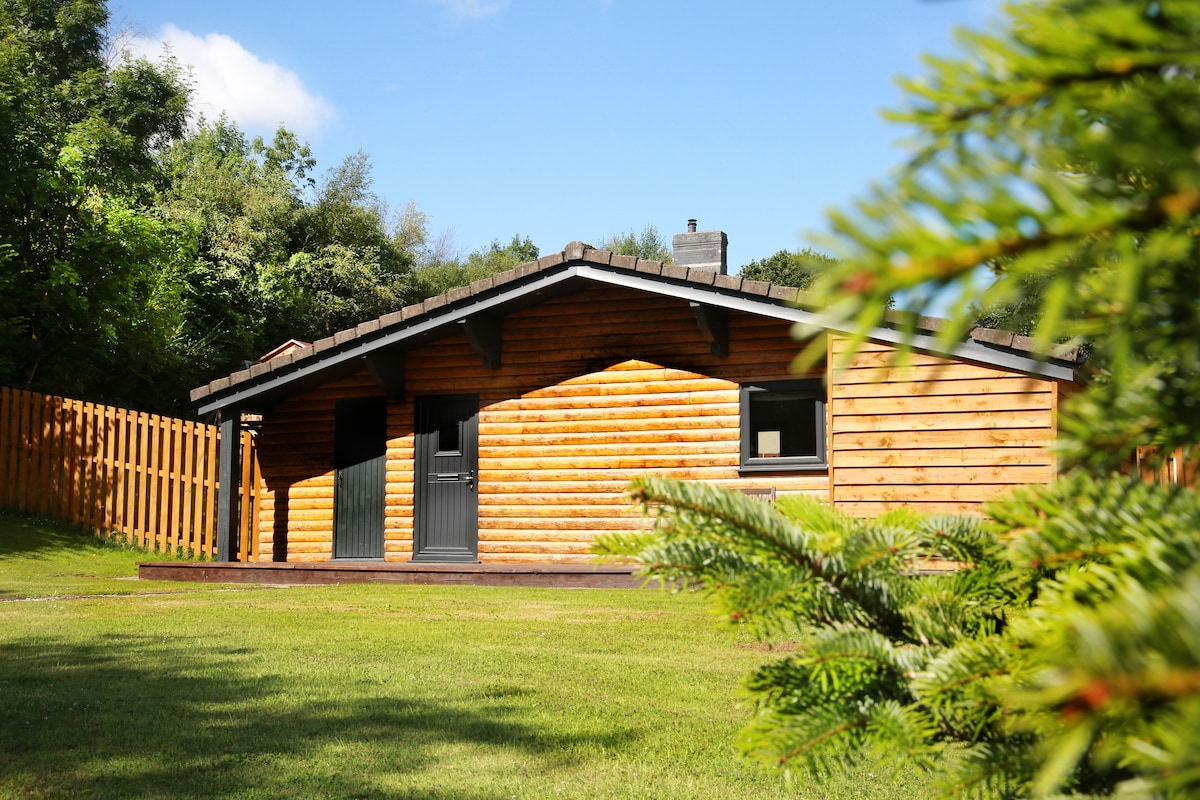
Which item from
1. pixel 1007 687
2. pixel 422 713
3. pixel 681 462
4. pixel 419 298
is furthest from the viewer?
pixel 419 298

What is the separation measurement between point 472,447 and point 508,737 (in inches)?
439

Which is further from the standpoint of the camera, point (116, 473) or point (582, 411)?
point (116, 473)

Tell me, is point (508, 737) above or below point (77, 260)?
below

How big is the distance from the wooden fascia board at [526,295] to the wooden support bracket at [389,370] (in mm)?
281

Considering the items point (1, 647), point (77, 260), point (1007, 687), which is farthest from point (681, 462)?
point (77, 260)

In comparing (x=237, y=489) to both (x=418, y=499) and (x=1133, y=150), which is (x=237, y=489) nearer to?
(x=418, y=499)

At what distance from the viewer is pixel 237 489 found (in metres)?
15.1

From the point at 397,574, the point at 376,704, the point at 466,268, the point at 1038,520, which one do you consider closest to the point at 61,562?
the point at 397,574

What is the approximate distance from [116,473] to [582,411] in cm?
875

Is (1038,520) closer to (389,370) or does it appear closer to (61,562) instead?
(389,370)

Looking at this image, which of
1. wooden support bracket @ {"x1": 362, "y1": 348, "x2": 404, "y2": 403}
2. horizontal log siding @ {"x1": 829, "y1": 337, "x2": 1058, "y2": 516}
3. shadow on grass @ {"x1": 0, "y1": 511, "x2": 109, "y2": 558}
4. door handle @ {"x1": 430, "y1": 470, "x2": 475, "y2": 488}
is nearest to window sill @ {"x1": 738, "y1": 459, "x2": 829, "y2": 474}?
horizontal log siding @ {"x1": 829, "y1": 337, "x2": 1058, "y2": 516}

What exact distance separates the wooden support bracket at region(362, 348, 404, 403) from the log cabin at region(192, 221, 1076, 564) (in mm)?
36

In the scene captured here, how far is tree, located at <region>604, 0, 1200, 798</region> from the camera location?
19.6 inches

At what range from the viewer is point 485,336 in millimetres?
15070
